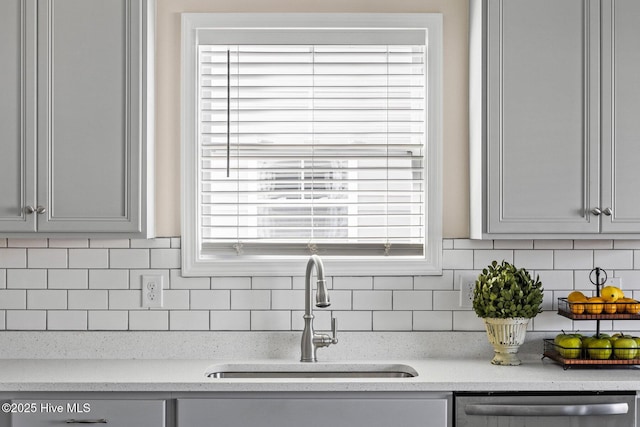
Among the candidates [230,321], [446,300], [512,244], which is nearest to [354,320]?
[446,300]

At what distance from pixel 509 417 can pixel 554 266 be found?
2.54 feet

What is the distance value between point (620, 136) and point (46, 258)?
7.50 feet

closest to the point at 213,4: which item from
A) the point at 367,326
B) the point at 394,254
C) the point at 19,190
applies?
the point at 19,190

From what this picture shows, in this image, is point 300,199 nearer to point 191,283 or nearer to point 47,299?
point 191,283

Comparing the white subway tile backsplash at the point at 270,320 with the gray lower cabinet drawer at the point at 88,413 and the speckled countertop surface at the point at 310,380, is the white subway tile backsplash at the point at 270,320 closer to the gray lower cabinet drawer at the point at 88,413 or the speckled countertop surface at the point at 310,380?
the speckled countertop surface at the point at 310,380

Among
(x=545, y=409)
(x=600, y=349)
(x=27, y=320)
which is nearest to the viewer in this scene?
(x=545, y=409)

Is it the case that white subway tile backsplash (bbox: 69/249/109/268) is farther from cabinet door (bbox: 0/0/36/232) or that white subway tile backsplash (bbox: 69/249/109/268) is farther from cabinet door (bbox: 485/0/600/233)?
cabinet door (bbox: 485/0/600/233)

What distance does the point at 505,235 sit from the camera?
2.63 m

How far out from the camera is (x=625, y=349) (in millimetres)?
2566

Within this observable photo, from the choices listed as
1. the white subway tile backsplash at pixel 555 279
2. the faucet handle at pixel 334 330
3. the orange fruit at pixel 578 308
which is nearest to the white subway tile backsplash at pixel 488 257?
the white subway tile backsplash at pixel 555 279

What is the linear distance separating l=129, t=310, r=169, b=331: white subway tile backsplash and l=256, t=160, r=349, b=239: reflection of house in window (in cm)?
54

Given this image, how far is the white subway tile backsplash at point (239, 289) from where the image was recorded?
2855 millimetres

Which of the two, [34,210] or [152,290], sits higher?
[34,210]

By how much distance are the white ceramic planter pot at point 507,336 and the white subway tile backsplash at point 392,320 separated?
334mm
